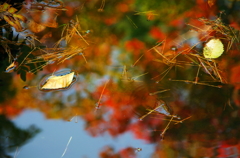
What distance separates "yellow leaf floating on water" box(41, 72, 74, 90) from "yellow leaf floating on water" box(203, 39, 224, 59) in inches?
25.1

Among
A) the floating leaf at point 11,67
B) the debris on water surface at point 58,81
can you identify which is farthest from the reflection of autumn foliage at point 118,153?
the floating leaf at point 11,67

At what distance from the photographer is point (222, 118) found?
1152 mm

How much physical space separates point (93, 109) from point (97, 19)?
54 cm

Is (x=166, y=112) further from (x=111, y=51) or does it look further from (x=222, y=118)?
(x=111, y=51)

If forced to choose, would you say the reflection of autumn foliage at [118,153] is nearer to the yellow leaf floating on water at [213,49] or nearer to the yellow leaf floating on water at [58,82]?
the yellow leaf floating on water at [58,82]

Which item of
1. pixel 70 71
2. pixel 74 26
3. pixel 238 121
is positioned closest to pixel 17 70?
pixel 70 71

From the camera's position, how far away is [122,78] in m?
1.25

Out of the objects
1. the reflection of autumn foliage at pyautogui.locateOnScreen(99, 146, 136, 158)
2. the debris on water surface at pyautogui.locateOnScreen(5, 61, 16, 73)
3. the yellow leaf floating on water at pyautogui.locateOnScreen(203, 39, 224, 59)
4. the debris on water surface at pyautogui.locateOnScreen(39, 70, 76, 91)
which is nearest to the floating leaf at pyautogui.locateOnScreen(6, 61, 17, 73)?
the debris on water surface at pyautogui.locateOnScreen(5, 61, 16, 73)

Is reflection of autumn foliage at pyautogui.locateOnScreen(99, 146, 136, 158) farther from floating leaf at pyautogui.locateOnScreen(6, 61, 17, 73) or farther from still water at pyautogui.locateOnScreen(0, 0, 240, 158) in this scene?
floating leaf at pyautogui.locateOnScreen(6, 61, 17, 73)

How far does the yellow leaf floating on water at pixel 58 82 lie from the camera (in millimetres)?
1226

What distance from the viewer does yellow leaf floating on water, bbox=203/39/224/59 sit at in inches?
52.1

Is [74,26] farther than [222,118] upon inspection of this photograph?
Yes

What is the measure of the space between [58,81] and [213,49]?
0.74m

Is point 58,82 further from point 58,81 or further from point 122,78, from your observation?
point 122,78
